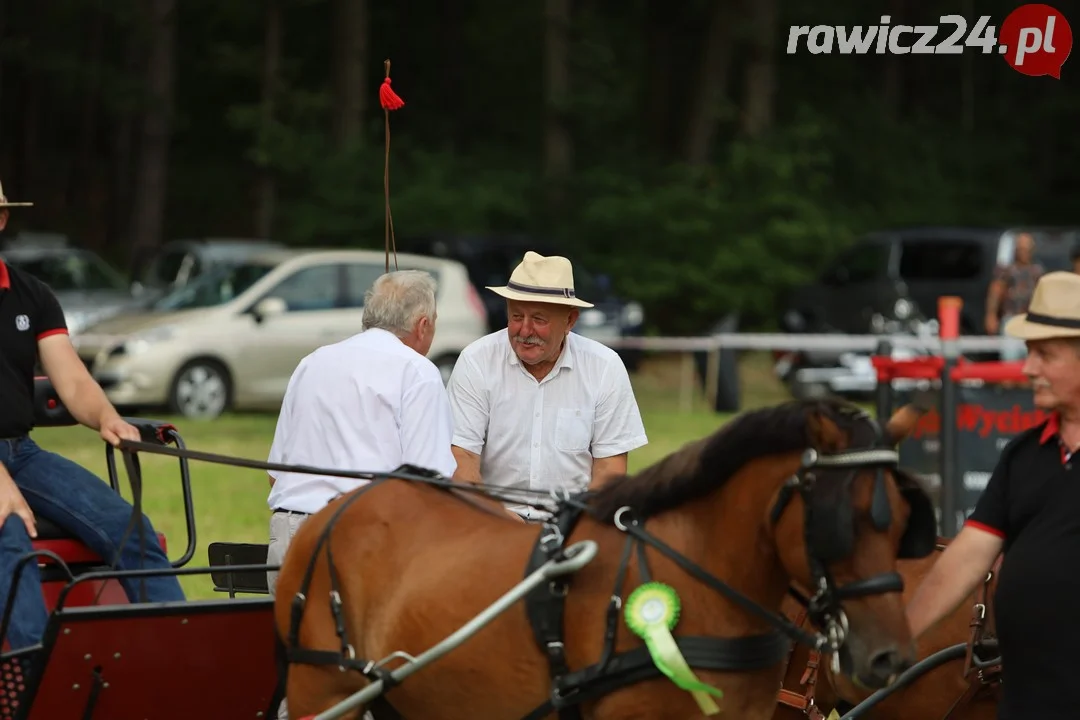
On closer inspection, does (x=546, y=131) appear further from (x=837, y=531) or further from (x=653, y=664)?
(x=837, y=531)

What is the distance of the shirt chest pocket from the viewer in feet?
19.3

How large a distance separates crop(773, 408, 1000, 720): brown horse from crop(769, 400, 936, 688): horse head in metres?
0.83

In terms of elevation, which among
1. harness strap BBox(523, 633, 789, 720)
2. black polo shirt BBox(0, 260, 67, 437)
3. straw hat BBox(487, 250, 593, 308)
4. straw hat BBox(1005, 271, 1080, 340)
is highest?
straw hat BBox(1005, 271, 1080, 340)

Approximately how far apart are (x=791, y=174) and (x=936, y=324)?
27.7 feet

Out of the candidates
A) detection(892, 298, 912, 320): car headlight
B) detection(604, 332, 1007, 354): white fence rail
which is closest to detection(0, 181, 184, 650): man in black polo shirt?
detection(604, 332, 1007, 354): white fence rail

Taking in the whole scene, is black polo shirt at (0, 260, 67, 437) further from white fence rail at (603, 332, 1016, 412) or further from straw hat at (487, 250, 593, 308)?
white fence rail at (603, 332, 1016, 412)

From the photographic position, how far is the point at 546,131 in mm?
30578

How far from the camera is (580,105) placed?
3002 cm

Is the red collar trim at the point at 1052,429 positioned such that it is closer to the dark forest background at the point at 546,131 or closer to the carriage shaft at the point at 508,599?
the carriage shaft at the point at 508,599

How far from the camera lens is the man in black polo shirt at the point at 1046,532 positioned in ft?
13.0

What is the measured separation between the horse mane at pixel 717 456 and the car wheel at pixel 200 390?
13643mm

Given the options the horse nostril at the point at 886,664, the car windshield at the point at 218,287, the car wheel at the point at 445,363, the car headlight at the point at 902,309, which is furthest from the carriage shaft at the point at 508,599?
the car headlight at the point at 902,309

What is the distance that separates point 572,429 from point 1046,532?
2184 mm

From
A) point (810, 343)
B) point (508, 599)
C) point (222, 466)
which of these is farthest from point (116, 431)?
point (810, 343)
